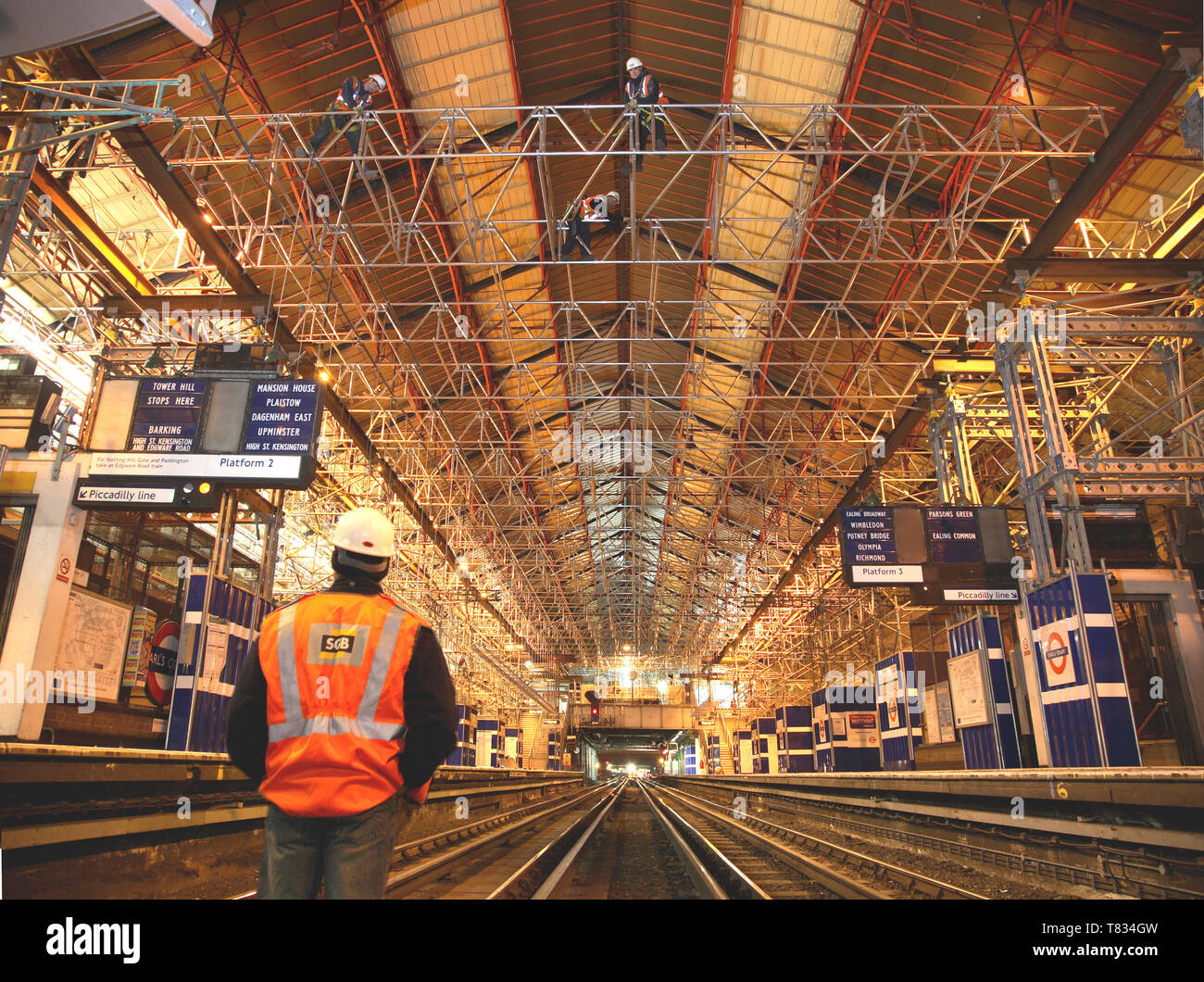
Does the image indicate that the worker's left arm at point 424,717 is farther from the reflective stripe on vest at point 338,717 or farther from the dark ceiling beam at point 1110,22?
the dark ceiling beam at point 1110,22

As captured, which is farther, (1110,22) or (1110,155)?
(1110,155)

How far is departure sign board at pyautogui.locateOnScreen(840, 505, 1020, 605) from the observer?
12180 millimetres

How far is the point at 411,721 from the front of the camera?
2.28m

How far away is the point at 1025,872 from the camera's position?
8031 millimetres

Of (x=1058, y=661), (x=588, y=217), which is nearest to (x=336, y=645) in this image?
(x=1058, y=661)

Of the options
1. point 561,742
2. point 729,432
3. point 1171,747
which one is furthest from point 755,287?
point 561,742

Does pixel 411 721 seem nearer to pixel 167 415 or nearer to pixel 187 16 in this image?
pixel 187 16

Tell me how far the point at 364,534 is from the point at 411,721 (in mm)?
641

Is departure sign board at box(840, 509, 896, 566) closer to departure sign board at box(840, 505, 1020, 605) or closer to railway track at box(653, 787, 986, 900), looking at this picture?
departure sign board at box(840, 505, 1020, 605)

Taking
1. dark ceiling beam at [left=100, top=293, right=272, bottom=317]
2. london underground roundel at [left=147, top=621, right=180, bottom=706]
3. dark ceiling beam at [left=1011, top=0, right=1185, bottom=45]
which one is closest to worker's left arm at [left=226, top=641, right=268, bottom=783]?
london underground roundel at [left=147, top=621, right=180, bottom=706]

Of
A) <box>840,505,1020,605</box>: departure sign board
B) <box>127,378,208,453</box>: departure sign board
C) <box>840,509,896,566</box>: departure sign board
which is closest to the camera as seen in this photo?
<box>127,378,208,453</box>: departure sign board
